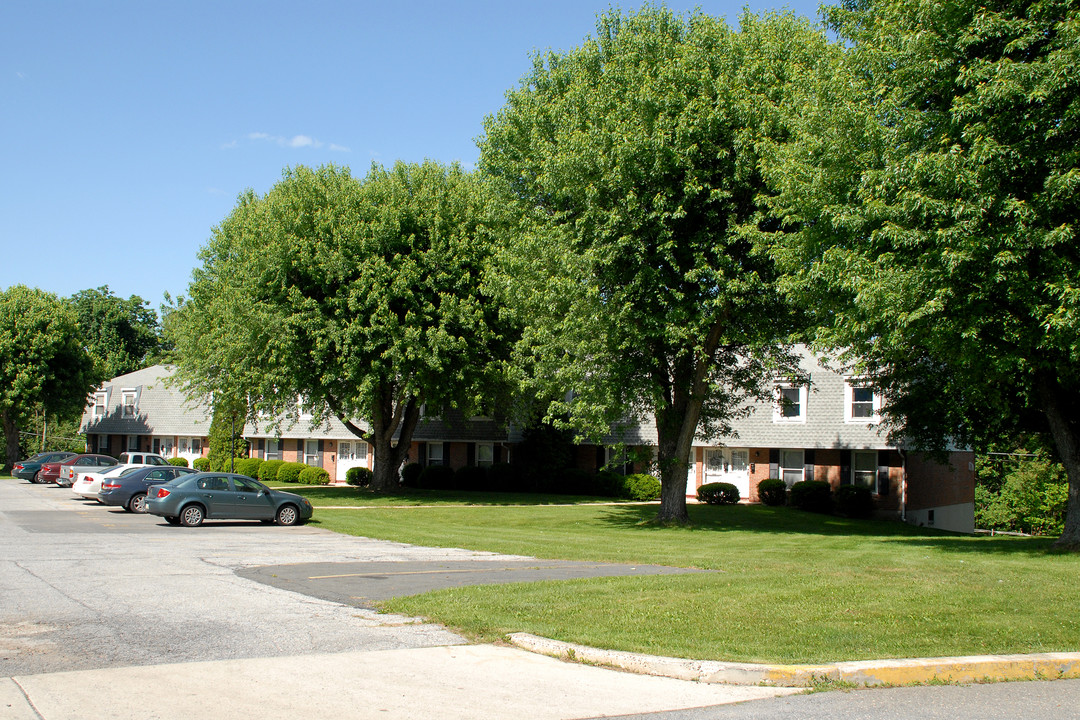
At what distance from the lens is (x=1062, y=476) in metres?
40.4

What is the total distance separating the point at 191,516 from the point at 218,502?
0.74 metres

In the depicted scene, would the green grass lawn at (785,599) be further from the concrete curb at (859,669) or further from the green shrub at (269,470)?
the green shrub at (269,470)

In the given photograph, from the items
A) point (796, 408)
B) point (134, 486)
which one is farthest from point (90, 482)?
point (796, 408)

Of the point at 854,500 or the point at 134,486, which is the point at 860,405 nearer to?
the point at 854,500

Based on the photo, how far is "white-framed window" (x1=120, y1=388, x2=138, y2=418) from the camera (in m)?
64.6

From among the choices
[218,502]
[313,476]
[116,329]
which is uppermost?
[116,329]

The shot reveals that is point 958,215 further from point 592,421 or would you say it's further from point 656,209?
point 592,421

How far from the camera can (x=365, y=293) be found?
31516 millimetres

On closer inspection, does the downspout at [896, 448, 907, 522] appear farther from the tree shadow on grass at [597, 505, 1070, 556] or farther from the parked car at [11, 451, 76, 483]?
the parked car at [11, 451, 76, 483]

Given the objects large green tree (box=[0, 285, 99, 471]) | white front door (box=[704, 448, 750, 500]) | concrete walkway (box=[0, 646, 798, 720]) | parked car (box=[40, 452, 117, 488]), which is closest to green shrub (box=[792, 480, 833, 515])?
white front door (box=[704, 448, 750, 500])

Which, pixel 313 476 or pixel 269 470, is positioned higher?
pixel 269 470

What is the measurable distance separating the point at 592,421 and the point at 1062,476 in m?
29.4

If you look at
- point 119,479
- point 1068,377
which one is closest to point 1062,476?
point 1068,377

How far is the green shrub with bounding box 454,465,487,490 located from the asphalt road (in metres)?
29.5
